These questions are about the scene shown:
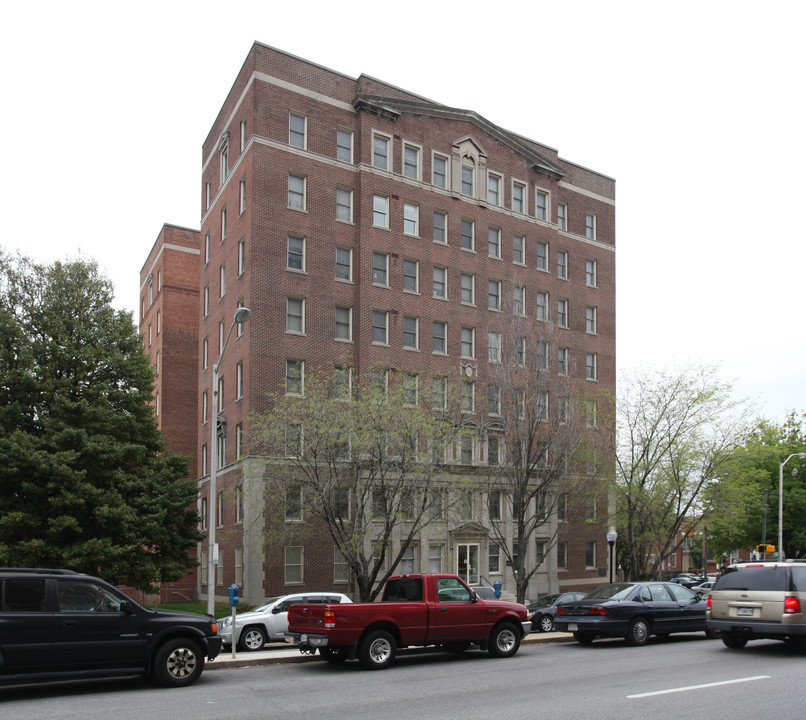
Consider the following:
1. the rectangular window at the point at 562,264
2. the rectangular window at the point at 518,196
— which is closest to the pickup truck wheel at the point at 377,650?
the rectangular window at the point at 518,196

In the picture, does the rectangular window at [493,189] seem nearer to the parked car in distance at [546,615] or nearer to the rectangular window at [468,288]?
the rectangular window at [468,288]

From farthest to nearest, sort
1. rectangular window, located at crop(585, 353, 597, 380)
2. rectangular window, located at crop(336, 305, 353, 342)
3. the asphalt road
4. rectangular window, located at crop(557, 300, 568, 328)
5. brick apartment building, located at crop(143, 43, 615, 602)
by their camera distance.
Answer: rectangular window, located at crop(585, 353, 597, 380) → rectangular window, located at crop(557, 300, 568, 328) → rectangular window, located at crop(336, 305, 353, 342) → brick apartment building, located at crop(143, 43, 615, 602) → the asphalt road

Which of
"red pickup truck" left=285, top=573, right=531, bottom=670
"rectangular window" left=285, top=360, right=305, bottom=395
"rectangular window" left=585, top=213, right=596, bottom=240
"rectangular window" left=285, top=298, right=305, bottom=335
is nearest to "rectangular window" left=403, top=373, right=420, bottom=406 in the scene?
"rectangular window" left=285, top=360, right=305, bottom=395

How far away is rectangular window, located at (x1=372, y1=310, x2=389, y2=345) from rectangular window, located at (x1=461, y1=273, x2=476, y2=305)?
5.47 m

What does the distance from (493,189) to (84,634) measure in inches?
1565

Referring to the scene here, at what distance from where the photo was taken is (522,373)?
32.8 meters

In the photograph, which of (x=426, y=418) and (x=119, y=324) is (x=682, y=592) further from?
(x=119, y=324)

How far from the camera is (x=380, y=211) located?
145 feet

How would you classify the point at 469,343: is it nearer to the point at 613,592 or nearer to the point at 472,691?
the point at 613,592

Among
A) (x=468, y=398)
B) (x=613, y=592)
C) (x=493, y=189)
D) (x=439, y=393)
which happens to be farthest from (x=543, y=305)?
(x=613, y=592)

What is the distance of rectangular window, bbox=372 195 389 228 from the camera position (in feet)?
144

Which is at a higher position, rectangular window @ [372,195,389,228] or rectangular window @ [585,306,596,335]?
rectangular window @ [372,195,389,228]

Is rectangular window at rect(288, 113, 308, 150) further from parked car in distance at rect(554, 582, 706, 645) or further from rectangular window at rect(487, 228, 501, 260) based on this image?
parked car in distance at rect(554, 582, 706, 645)

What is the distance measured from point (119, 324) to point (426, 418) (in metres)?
12.4
